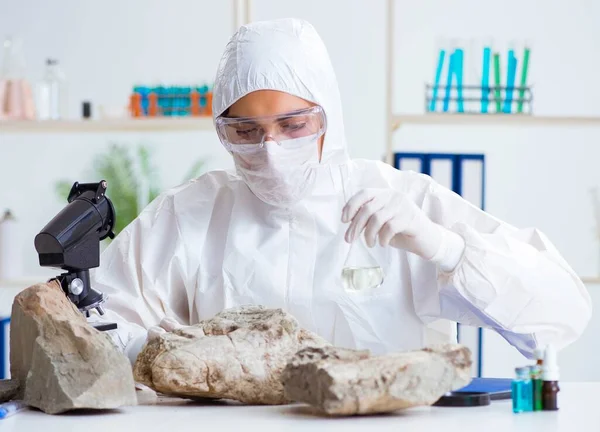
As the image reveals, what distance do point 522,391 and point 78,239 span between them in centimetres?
71

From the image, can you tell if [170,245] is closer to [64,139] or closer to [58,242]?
[58,242]

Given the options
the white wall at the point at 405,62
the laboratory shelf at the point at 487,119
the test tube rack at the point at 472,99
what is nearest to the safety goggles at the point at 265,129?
the laboratory shelf at the point at 487,119

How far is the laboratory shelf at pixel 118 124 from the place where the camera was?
3.11 metres

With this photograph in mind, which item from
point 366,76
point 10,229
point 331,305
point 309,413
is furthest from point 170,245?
point 366,76

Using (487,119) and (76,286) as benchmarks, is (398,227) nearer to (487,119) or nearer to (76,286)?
(76,286)

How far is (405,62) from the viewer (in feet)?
12.9

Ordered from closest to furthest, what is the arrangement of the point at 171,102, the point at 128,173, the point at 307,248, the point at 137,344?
the point at 137,344, the point at 307,248, the point at 171,102, the point at 128,173

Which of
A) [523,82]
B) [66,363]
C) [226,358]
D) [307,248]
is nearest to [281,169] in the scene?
[307,248]

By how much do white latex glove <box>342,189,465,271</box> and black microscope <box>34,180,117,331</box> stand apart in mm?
410

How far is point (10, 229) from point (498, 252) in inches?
84.3

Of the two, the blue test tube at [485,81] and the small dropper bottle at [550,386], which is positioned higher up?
the blue test tube at [485,81]

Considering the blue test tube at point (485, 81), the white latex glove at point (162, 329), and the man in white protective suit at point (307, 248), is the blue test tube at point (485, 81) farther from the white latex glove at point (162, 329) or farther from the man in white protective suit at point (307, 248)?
the white latex glove at point (162, 329)

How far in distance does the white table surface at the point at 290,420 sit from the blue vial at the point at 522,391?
0.02 m

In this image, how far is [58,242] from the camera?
1382mm
